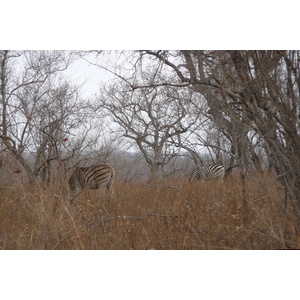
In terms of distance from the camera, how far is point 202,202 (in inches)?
252

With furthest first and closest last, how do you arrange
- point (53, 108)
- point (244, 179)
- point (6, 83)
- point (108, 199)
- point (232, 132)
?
1. point (6, 83)
2. point (53, 108)
3. point (232, 132)
4. point (108, 199)
5. point (244, 179)

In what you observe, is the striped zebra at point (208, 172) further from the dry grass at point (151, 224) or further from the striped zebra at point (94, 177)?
the dry grass at point (151, 224)

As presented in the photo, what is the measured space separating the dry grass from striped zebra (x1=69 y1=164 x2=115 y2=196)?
235 cm

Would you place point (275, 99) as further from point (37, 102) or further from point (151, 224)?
point (37, 102)

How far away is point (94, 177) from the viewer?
30.0 ft

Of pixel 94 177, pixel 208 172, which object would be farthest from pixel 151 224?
pixel 208 172

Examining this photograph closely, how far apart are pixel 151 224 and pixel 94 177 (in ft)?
13.5

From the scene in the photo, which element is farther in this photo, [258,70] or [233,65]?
[233,65]

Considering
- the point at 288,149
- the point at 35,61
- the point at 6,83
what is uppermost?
the point at 35,61

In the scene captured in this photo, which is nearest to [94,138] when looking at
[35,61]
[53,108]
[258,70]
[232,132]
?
[53,108]

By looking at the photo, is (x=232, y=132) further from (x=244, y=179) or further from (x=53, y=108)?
(x=53, y=108)

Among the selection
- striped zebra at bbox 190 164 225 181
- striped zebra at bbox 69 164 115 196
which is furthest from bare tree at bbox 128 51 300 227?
striped zebra at bbox 190 164 225 181

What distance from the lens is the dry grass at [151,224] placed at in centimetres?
454

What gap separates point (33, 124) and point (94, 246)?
198 inches
